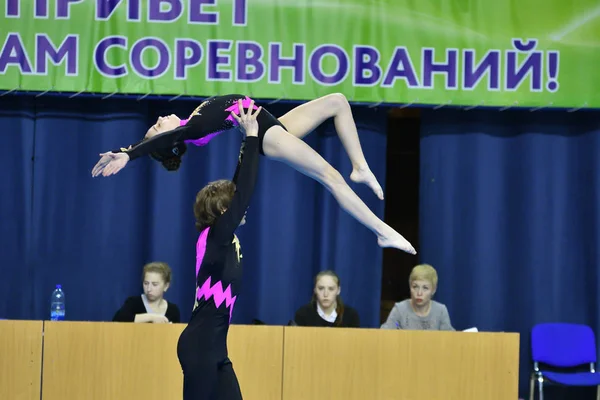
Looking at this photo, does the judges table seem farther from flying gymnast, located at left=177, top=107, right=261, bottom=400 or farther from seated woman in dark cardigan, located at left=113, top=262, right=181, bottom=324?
flying gymnast, located at left=177, top=107, right=261, bottom=400

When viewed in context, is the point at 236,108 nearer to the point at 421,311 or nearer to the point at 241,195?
the point at 241,195

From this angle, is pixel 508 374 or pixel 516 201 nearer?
pixel 508 374

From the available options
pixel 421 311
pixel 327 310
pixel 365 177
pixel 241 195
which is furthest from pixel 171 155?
pixel 421 311

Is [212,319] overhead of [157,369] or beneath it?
overhead

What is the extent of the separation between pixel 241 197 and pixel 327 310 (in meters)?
2.29

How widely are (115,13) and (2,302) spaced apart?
231 centimetres

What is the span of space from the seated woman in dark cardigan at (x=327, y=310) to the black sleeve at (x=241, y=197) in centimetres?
211

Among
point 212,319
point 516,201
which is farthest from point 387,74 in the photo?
point 212,319

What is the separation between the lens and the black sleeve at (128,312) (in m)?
5.98

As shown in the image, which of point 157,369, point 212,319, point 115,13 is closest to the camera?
point 212,319

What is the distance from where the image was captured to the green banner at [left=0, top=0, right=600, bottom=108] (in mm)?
6590

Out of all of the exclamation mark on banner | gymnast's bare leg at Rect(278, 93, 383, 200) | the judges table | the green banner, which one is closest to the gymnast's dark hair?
gymnast's bare leg at Rect(278, 93, 383, 200)

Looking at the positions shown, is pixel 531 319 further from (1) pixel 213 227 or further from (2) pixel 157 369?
(1) pixel 213 227

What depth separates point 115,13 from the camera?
6.61 m
